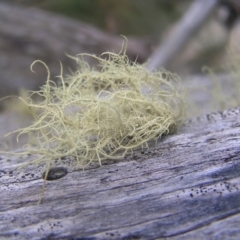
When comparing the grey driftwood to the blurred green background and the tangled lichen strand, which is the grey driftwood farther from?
the blurred green background

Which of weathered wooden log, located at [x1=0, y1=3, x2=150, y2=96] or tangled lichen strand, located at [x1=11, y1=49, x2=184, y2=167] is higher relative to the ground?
weathered wooden log, located at [x1=0, y1=3, x2=150, y2=96]

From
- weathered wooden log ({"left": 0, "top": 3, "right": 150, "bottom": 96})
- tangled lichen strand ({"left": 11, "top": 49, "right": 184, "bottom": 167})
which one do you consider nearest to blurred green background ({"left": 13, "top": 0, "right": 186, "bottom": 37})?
weathered wooden log ({"left": 0, "top": 3, "right": 150, "bottom": 96})

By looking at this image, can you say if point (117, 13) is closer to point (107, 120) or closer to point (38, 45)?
point (38, 45)

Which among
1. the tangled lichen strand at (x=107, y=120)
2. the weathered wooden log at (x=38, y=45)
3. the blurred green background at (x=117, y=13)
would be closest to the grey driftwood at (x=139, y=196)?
the tangled lichen strand at (x=107, y=120)

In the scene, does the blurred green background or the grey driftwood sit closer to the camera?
the grey driftwood

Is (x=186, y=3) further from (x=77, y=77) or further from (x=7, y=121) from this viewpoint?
(x=77, y=77)

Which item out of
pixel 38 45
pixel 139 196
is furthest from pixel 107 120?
pixel 38 45
